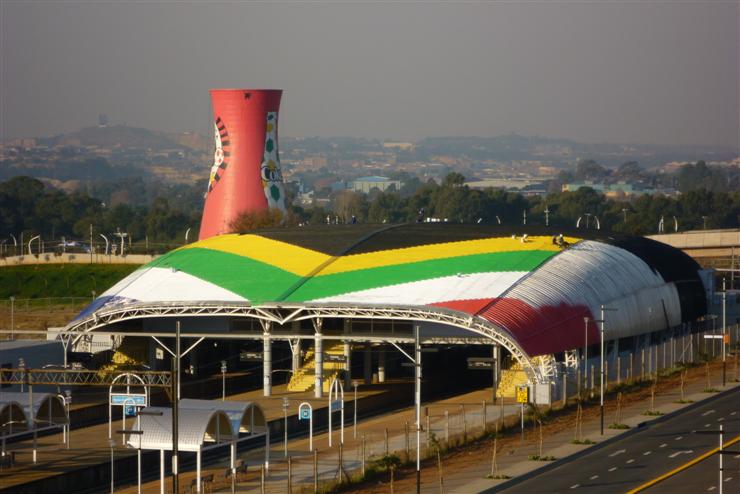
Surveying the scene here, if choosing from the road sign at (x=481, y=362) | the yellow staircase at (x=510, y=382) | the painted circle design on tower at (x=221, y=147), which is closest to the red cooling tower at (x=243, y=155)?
the painted circle design on tower at (x=221, y=147)

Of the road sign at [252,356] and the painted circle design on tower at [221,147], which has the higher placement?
the painted circle design on tower at [221,147]

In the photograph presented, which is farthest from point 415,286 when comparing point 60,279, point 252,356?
point 60,279

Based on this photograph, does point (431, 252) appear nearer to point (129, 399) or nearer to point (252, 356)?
point (252, 356)

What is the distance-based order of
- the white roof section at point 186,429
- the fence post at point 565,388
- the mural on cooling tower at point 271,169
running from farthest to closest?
the mural on cooling tower at point 271,169, the fence post at point 565,388, the white roof section at point 186,429

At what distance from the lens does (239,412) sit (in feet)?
184

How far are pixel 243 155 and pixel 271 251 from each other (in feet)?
108

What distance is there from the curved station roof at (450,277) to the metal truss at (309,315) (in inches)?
9.8

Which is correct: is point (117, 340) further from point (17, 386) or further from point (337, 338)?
point (337, 338)

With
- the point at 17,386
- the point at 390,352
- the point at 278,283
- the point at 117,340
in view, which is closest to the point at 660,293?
the point at 390,352

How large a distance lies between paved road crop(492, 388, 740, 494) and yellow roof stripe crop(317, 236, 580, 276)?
18.7 m

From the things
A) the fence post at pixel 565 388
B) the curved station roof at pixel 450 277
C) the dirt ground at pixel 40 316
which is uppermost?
the curved station roof at pixel 450 277

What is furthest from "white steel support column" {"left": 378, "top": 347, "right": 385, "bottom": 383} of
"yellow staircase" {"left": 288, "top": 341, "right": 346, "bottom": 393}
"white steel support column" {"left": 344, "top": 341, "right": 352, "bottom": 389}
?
"white steel support column" {"left": 344, "top": 341, "right": 352, "bottom": 389}

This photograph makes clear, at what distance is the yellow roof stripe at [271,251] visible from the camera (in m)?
84.2

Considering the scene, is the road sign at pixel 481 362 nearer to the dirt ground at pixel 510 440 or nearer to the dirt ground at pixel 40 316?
the dirt ground at pixel 510 440
